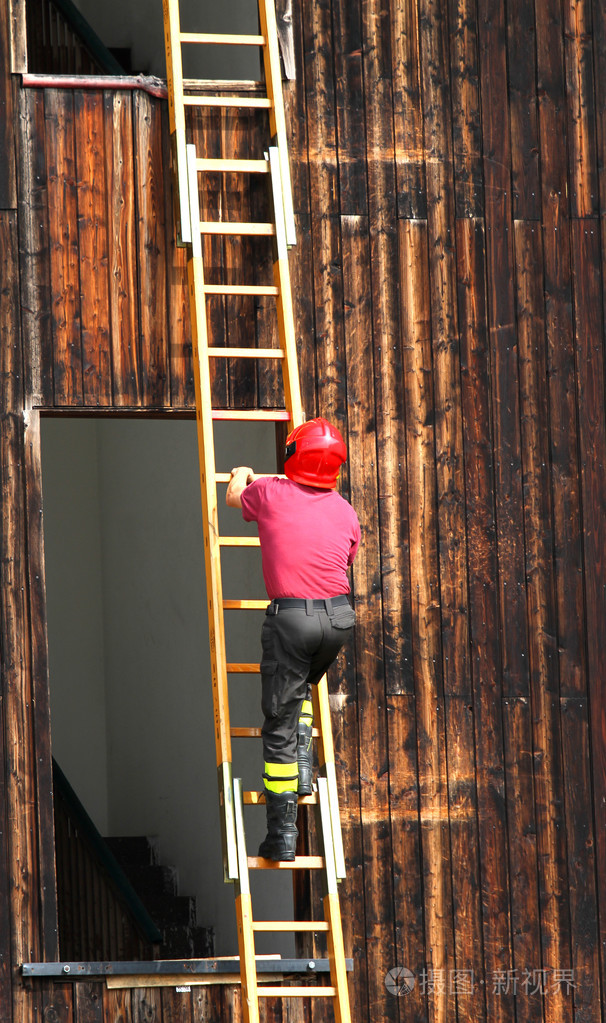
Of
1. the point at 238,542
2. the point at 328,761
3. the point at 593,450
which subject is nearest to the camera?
the point at 328,761

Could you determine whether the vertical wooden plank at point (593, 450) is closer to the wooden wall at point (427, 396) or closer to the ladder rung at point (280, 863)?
the wooden wall at point (427, 396)

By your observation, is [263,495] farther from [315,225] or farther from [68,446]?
[68,446]

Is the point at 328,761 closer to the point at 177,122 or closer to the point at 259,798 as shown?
the point at 259,798

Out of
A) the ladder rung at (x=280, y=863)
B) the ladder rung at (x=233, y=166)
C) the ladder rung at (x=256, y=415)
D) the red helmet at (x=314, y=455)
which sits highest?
the ladder rung at (x=233, y=166)

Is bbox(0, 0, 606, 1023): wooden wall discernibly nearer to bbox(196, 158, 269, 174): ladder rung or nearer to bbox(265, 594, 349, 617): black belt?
bbox(196, 158, 269, 174): ladder rung

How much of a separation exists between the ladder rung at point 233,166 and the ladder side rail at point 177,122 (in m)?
0.10

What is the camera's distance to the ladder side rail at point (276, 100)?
6.93 m

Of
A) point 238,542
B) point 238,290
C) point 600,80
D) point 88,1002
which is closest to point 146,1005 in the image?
point 88,1002

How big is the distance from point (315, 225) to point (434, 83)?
1.04m

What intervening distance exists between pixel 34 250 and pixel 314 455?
2035mm

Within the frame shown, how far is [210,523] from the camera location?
20.9ft

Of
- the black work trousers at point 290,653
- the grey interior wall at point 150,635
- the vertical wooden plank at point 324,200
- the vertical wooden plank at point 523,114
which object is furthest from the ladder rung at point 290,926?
the vertical wooden plank at point 523,114

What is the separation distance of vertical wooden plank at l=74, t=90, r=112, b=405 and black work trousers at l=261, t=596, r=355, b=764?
1.72m

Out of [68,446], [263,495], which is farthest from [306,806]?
[68,446]
